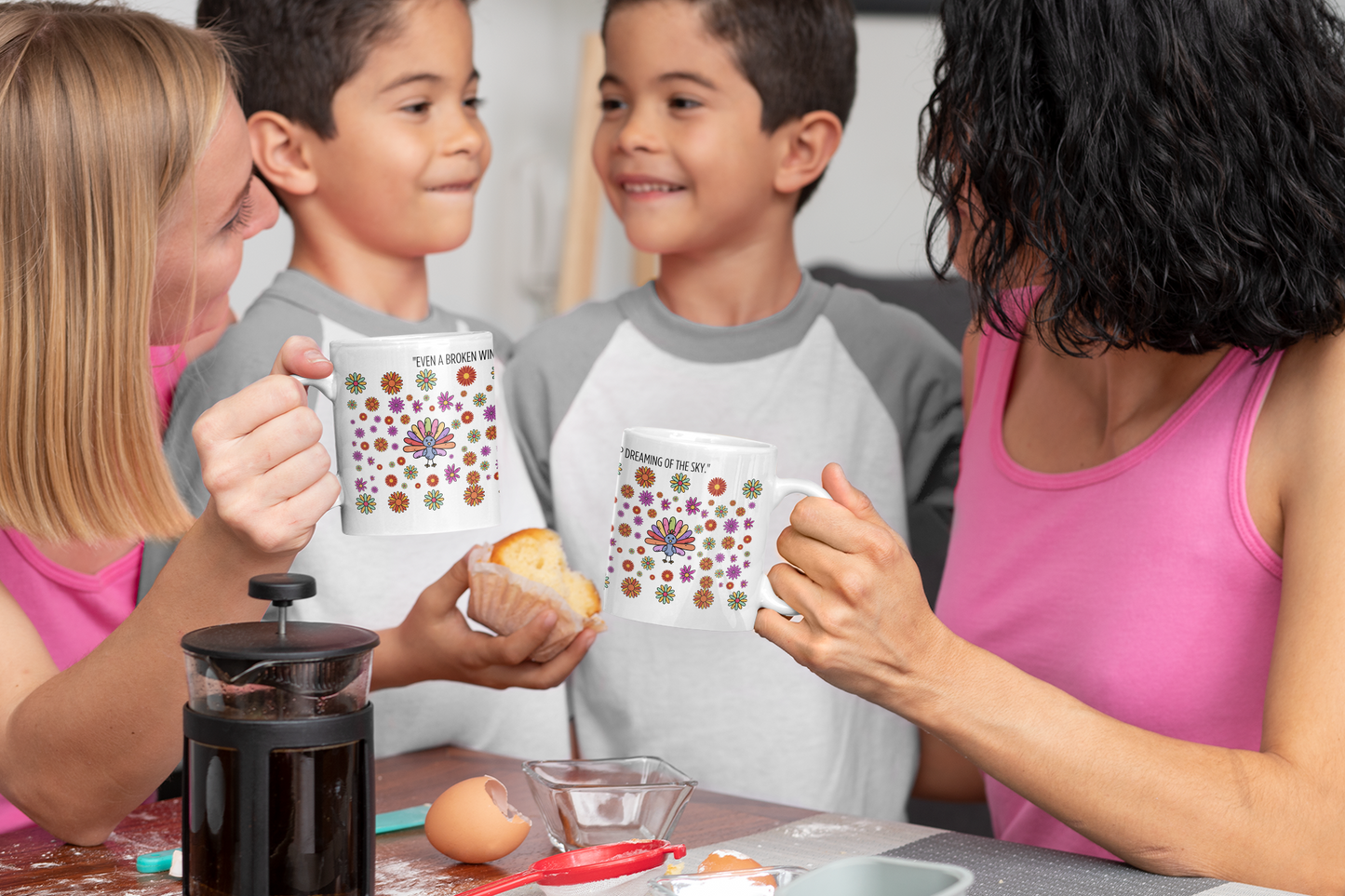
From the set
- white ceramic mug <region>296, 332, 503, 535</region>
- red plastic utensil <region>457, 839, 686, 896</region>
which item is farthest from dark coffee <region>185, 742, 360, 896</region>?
white ceramic mug <region>296, 332, 503, 535</region>

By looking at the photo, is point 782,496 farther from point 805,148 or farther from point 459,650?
point 805,148

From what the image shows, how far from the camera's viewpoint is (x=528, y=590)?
1110 millimetres

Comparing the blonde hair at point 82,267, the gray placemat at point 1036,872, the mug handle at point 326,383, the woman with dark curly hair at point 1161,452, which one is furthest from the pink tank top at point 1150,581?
the blonde hair at point 82,267

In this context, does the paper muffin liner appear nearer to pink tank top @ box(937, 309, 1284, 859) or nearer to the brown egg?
the brown egg

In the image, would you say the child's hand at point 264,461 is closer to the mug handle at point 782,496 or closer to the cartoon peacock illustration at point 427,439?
the cartoon peacock illustration at point 427,439

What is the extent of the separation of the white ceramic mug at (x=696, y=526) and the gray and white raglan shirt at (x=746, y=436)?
0.52 meters

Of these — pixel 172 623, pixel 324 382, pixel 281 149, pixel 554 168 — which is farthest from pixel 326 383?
pixel 554 168

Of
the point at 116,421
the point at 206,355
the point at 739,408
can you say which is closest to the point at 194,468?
the point at 206,355

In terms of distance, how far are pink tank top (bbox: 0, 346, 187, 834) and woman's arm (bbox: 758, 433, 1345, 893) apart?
0.68 m

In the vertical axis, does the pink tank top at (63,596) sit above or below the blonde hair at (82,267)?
below

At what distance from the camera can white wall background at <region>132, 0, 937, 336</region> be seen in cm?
319

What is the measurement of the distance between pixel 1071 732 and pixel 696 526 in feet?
1.04

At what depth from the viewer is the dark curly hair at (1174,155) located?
3.04 ft

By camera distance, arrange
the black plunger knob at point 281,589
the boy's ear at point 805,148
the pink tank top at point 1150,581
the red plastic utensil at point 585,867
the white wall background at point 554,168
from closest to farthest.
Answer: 1. the black plunger knob at point 281,589
2. the red plastic utensil at point 585,867
3. the pink tank top at point 1150,581
4. the boy's ear at point 805,148
5. the white wall background at point 554,168
